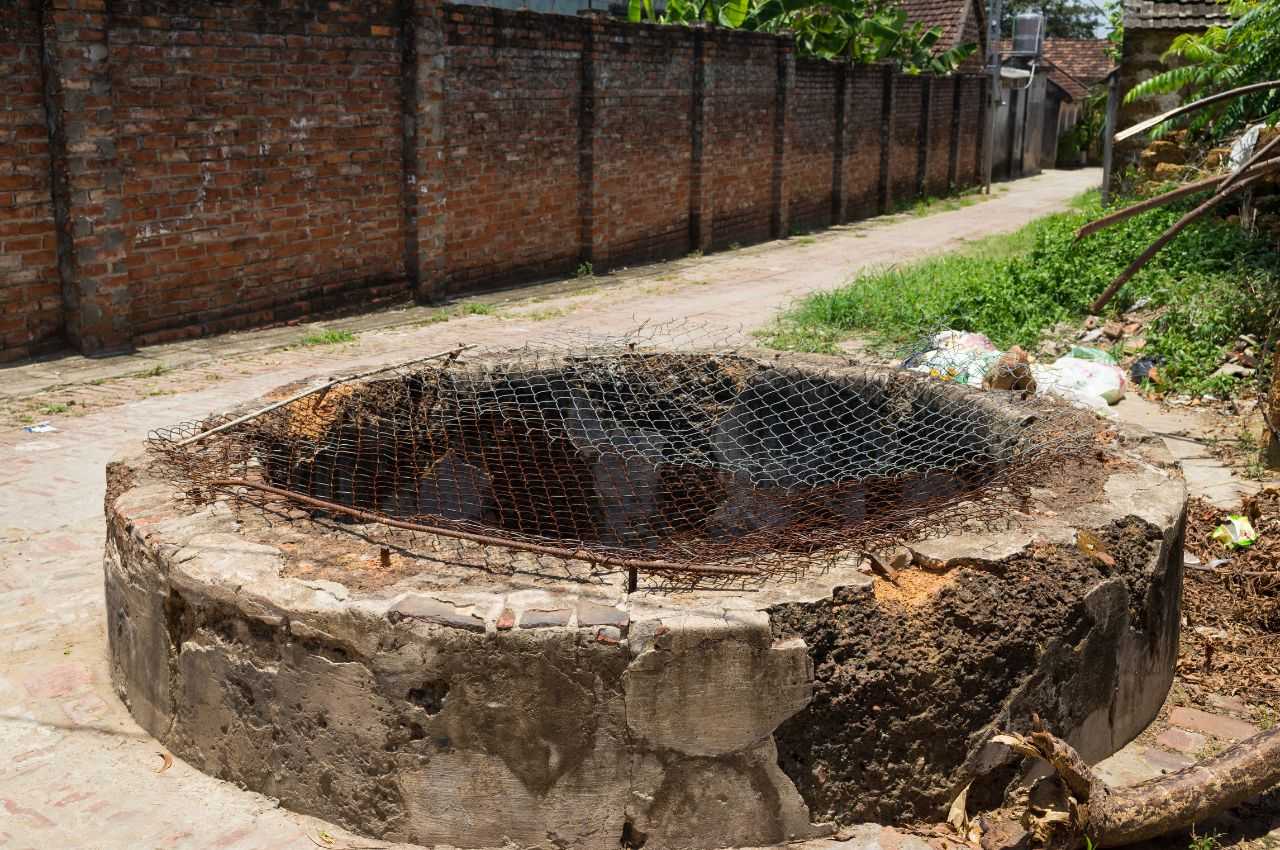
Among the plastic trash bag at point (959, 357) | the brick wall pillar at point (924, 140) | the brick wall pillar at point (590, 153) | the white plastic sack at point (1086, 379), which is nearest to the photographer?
the plastic trash bag at point (959, 357)

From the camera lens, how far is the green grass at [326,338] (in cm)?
921

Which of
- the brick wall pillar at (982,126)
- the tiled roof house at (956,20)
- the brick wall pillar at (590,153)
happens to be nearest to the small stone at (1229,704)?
the brick wall pillar at (590,153)

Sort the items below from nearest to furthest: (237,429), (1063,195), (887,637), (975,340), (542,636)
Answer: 1. (542,636)
2. (887,637)
3. (237,429)
4. (975,340)
5. (1063,195)

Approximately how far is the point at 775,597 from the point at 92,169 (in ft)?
21.8

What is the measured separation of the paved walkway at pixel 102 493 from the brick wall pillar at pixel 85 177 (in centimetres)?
37

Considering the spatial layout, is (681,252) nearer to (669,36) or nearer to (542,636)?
(669,36)

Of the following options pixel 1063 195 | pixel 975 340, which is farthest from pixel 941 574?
pixel 1063 195

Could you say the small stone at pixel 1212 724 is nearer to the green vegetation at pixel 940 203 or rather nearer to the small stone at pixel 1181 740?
the small stone at pixel 1181 740

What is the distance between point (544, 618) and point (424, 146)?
327 inches

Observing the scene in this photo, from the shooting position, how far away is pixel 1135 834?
10.2 feet

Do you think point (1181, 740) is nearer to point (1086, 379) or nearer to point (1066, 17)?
point (1086, 379)

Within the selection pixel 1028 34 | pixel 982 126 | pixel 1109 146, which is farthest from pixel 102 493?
pixel 1028 34

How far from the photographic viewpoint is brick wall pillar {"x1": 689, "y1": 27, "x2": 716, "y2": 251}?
1443 cm

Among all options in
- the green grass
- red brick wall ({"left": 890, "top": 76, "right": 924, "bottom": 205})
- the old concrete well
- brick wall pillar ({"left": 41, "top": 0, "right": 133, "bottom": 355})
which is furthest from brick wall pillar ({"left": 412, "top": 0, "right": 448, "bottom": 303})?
red brick wall ({"left": 890, "top": 76, "right": 924, "bottom": 205})
